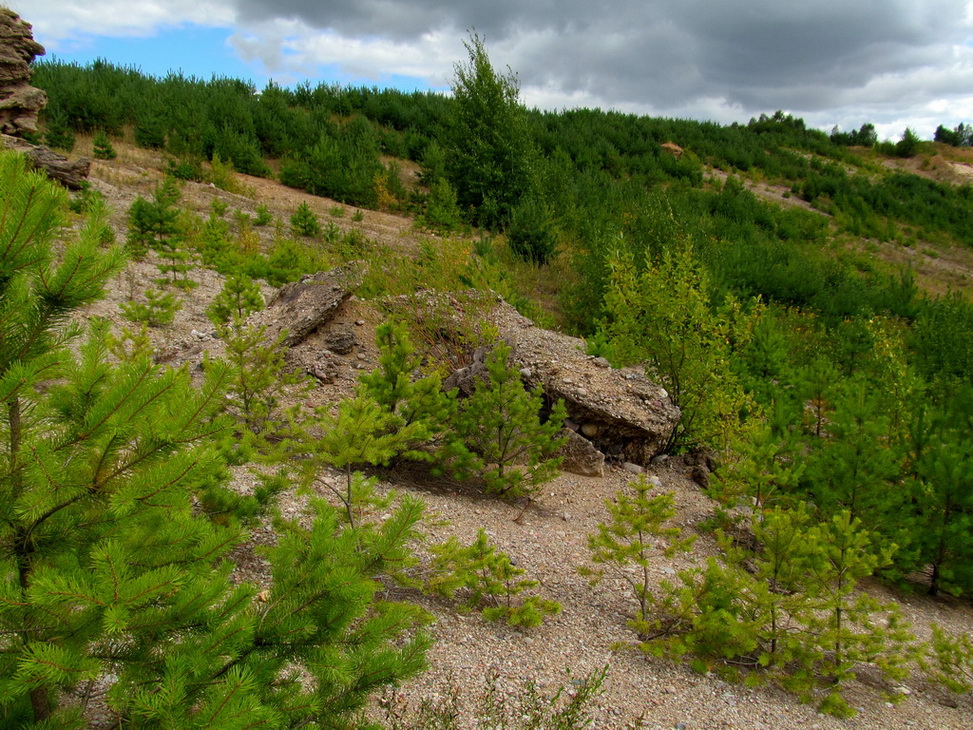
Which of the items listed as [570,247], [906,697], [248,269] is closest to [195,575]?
[906,697]

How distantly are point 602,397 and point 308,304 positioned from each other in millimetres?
2854

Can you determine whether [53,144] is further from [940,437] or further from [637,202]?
[940,437]

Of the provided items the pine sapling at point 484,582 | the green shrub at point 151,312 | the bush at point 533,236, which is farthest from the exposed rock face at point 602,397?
the bush at point 533,236

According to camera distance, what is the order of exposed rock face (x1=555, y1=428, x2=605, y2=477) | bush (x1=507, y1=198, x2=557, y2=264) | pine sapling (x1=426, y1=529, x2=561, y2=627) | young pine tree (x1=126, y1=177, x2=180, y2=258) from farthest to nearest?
bush (x1=507, y1=198, x2=557, y2=264) → young pine tree (x1=126, y1=177, x2=180, y2=258) → exposed rock face (x1=555, y1=428, x2=605, y2=477) → pine sapling (x1=426, y1=529, x2=561, y2=627)

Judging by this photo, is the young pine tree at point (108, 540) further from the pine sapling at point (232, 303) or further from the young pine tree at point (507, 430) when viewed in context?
the pine sapling at point (232, 303)

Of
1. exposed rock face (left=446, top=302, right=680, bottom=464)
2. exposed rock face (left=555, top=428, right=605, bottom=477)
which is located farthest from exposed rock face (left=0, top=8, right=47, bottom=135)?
exposed rock face (left=555, top=428, right=605, bottom=477)

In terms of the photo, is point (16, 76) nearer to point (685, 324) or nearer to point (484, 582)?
point (685, 324)

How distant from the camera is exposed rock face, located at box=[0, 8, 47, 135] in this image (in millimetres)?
10180

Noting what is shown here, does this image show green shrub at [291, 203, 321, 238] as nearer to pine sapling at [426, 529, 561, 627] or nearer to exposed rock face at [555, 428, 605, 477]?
exposed rock face at [555, 428, 605, 477]

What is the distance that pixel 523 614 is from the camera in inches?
119

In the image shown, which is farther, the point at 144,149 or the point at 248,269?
the point at 144,149

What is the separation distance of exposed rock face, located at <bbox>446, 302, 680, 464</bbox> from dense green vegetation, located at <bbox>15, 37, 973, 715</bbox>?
33 centimetres

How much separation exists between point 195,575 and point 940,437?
5.07 metres

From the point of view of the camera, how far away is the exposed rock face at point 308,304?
19.9 feet
